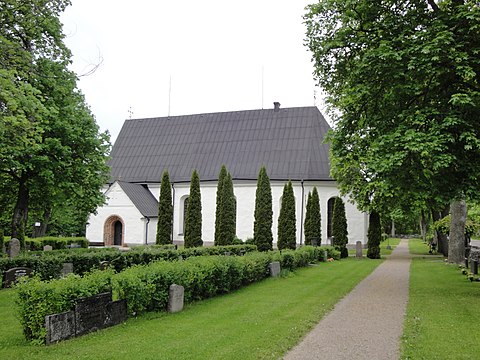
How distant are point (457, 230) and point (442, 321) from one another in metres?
12.4

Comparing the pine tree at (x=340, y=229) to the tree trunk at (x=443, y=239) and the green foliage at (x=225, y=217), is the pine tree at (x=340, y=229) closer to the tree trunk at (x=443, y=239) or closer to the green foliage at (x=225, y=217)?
the tree trunk at (x=443, y=239)

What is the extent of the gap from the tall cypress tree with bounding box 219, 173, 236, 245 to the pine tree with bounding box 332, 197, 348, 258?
21.7 ft

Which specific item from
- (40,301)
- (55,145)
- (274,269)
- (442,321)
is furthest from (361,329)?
(55,145)

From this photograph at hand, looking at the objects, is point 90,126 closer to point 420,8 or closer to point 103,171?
point 103,171

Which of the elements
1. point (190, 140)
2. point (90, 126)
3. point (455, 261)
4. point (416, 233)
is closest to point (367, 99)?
point (455, 261)

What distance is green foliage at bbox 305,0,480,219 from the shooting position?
11406 millimetres

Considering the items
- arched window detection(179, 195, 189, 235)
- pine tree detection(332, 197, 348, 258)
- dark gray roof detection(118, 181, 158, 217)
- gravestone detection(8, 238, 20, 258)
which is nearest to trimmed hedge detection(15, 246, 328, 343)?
gravestone detection(8, 238, 20, 258)

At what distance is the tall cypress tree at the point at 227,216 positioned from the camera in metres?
29.8

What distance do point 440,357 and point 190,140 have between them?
37.0 metres

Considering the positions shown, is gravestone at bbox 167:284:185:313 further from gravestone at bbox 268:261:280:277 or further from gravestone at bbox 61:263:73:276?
gravestone at bbox 268:261:280:277

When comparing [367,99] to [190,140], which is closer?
[367,99]

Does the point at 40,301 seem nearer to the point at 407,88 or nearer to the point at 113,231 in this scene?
the point at 407,88

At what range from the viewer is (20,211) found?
21297 mm

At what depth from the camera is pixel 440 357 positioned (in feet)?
22.4
